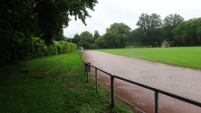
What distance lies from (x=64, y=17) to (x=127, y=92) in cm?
577

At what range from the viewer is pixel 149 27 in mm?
101625

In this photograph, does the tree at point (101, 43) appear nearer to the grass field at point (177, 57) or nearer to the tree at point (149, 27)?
the tree at point (149, 27)

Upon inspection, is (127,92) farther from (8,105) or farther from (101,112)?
(8,105)

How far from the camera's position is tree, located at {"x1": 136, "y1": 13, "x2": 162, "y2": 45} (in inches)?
3846

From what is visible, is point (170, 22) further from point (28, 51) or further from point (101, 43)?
point (28, 51)

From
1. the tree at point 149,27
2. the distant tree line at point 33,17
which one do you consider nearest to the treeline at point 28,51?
the distant tree line at point 33,17

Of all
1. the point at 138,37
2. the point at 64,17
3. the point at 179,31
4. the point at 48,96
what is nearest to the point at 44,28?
the point at 64,17

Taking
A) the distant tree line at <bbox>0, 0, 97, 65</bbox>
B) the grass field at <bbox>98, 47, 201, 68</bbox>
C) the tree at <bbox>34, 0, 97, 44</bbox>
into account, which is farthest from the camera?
the grass field at <bbox>98, 47, 201, 68</bbox>

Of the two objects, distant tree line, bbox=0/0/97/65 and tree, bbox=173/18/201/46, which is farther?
tree, bbox=173/18/201/46

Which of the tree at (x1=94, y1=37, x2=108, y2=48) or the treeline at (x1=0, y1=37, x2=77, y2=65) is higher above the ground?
the tree at (x1=94, y1=37, x2=108, y2=48)

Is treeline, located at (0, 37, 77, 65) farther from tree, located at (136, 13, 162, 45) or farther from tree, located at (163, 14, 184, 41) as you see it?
tree, located at (163, 14, 184, 41)

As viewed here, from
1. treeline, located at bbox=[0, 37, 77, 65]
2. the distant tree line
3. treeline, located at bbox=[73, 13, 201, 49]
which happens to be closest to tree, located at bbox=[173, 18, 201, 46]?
treeline, located at bbox=[73, 13, 201, 49]

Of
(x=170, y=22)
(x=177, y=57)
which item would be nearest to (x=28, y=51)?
(x=177, y=57)

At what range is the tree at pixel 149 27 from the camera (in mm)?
97688
